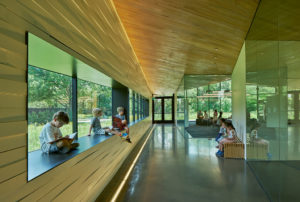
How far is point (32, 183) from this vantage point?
4.83ft

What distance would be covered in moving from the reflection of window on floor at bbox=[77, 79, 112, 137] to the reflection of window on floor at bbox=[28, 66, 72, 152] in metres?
0.60

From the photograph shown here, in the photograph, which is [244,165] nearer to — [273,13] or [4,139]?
[273,13]

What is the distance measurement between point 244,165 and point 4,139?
219 inches

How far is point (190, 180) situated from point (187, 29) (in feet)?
11.9

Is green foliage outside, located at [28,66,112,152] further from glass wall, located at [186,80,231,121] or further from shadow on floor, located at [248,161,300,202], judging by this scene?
glass wall, located at [186,80,231,121]

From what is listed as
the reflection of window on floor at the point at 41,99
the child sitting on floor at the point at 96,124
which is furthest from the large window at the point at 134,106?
the reflection of window on floor at the point at 41,99

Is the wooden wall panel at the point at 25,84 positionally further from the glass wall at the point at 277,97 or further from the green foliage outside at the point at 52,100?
the glass wall at the point at 277,97

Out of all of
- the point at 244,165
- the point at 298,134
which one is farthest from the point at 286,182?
the point at 244,165

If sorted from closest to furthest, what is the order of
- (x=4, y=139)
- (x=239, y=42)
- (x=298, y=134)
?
(x=4, y=139) < (x=298, y=134) < (x=239, y=42)

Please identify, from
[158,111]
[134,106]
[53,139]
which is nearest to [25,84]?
[53,139]

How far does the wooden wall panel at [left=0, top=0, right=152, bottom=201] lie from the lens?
1.22 m

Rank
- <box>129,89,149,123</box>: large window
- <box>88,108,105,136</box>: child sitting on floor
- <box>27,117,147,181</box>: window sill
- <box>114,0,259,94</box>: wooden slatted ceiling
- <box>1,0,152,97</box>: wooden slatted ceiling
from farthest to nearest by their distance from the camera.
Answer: <box>129,89,149,123</box>: large window < <box>88,108,105,136</box>: child sitting on floor < <box>114,0,259,94</box>: wooden slatted ceiling < <box>27,117,147,181</box>: window sill < <box>1,0,152,97</box>: wooden slatted ceiling

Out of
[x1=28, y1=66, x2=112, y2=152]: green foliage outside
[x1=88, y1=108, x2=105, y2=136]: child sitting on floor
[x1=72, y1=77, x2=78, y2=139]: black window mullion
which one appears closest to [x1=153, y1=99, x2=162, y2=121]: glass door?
[x1=28, y1=66, x2=112, y2=152]: green foliage outside

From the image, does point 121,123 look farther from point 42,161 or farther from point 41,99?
point 42,161
